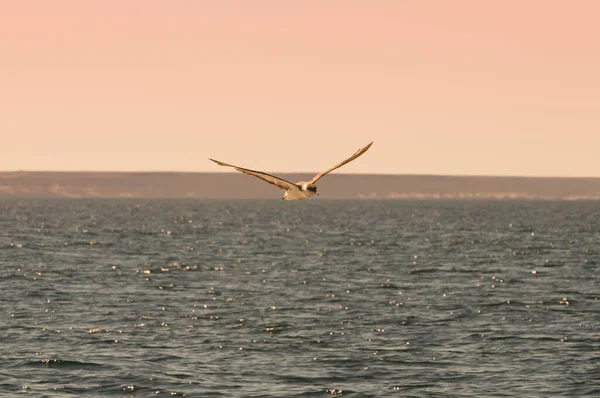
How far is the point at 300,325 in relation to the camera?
161ft

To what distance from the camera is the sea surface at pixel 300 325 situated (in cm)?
3638

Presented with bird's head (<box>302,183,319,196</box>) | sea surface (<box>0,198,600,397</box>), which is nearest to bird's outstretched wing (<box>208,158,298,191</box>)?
bird's head (<box>302,183,319,196</box>)

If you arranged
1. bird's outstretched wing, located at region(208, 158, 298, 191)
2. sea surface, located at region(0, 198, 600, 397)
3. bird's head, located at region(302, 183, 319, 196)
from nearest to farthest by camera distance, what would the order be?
bird's outstretched wing, located at region(208, 158, 298, 191)
bird's head, located at region(302, 183, 319, 196)
sea surface, located at region(0, 198, 600, 397)

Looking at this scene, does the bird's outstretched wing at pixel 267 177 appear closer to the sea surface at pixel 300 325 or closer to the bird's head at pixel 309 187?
the bird's head at pixel 309 187

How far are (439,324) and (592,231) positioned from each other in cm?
10388

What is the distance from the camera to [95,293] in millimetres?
61906

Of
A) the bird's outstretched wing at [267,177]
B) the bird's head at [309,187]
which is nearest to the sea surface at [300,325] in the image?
the bird's head at [309,187]

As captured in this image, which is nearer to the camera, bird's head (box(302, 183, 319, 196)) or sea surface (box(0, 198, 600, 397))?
bird's head (box(302, 183, 319, 196))

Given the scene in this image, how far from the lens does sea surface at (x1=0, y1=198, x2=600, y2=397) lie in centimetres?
3638

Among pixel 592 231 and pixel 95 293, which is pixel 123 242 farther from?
pixel 592 231

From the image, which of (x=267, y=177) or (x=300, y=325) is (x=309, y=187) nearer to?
(x=267, y=177)

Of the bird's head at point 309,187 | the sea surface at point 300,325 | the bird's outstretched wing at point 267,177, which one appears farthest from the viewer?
the sea surface at point 300,325

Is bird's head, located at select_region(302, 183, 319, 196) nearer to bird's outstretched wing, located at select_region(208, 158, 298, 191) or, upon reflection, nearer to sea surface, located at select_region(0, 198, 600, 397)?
bird's outstretched wing, located at select_region(208, 158, 298, 191)

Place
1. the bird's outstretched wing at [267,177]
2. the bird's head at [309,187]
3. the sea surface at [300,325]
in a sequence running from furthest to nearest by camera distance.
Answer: the sea surface at [300,325] → the bird's head at [309,187] → the bird's outstretched wing at [267,177]
